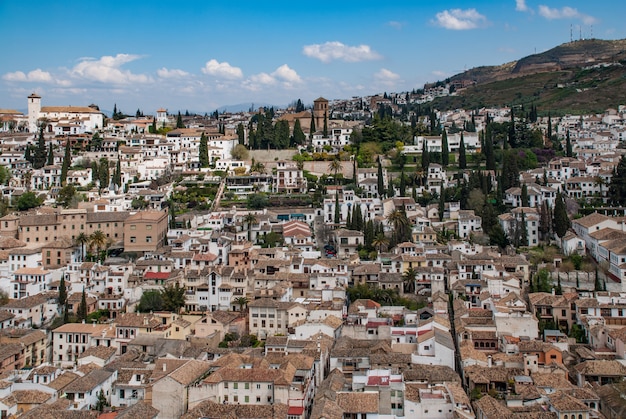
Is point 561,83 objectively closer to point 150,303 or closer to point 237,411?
point 150,303

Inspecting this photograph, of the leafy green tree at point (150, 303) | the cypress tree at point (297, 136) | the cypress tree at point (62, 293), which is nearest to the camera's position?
the leafy green tree at point (150, 303)

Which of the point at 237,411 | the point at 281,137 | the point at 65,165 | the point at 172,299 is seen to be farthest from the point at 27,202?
the point at 237,411

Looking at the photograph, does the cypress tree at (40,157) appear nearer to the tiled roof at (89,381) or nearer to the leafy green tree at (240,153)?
the leafy green tree at (240,153)

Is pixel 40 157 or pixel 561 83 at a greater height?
pixel 561 83

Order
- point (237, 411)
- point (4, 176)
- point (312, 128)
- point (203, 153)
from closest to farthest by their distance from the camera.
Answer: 1. point (237, 411)
2. point (4, 176)
3. point (203, 153)
4. point (312, 128)

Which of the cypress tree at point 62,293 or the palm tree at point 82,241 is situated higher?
the palm tree at point 82,241

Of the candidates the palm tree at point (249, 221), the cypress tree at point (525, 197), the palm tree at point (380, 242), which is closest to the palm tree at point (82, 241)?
the palm tree at point (249, 221)

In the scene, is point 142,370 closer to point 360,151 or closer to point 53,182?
point 53,182
